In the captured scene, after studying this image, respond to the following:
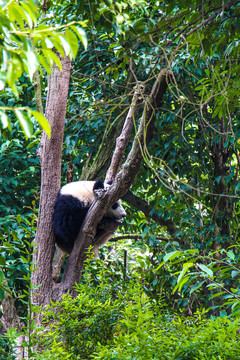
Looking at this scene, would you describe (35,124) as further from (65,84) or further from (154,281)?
(154,281)

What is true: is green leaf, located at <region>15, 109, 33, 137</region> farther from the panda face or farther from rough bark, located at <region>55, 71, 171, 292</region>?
the panda face

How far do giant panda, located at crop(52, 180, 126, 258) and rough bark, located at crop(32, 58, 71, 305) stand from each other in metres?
0.13

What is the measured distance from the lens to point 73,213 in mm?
4391

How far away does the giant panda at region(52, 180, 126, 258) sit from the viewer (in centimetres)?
394

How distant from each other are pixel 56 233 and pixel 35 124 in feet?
4.96

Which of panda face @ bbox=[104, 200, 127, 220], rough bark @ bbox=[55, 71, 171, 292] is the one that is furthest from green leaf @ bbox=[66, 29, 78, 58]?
panda face @ bbox=[104, 200, 127, 220]

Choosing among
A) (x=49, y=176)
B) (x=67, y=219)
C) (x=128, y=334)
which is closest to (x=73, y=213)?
(x=67, y=219)

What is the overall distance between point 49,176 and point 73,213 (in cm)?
88

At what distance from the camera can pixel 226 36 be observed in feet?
11.0

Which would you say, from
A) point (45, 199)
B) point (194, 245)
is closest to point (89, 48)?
point (45, 199)

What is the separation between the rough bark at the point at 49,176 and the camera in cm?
343

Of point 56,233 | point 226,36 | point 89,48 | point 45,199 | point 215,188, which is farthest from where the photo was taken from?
point 215,188

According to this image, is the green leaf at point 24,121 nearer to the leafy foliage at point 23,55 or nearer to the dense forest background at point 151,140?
the leafy foliage at point 23,55

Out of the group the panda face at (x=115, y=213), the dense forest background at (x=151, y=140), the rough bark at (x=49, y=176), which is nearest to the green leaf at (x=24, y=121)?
the dense forest background at (x=151, y=140)
